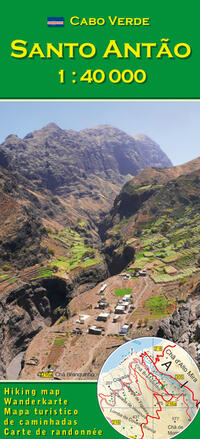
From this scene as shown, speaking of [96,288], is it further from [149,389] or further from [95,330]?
[149,389]

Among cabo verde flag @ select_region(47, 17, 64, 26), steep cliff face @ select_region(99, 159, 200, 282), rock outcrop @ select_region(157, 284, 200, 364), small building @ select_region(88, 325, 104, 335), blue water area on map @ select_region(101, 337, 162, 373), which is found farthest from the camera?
steep cliff face @ select_region(99, 159, 200, 282)

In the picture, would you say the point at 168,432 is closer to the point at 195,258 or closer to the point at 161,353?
the point at 161,353

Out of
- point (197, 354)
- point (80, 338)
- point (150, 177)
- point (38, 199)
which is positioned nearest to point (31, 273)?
point (80, 338)

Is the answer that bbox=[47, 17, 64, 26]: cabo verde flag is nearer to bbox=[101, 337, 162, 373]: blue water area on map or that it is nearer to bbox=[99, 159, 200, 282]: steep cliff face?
bbox=[101, 337, 162, 373]: blue water area on map

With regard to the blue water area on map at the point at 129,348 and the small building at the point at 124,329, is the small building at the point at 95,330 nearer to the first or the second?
the small building at the point at 124,329

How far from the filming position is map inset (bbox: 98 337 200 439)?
1491cm

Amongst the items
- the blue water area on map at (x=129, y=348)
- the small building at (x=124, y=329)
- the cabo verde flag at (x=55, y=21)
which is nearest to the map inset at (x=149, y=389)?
the blue water area on map at (x=129, y=348)

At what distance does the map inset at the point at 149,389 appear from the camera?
14.9 m

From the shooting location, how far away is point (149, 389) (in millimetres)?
15555

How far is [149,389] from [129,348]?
260 cm

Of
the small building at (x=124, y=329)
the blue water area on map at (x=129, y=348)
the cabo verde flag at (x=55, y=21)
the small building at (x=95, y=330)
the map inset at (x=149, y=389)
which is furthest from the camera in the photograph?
the small building at (x=95, y=330)

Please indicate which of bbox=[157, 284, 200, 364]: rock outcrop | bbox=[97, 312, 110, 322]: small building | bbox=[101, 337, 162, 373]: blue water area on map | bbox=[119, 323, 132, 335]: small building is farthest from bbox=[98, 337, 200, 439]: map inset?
bbox=[97, 312, 110, 322]: small building

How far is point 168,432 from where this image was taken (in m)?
14.7

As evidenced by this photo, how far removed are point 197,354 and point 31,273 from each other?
67044 millimetres
